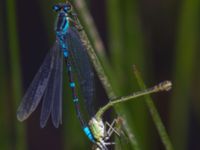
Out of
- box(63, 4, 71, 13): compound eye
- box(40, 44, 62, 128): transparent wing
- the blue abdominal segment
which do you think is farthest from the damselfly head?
the blue abdominal segment

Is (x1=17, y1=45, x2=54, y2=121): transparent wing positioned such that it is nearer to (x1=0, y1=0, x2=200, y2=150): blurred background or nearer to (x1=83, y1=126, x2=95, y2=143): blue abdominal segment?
(x1=0, y1=0, x2=200, y2=150): blurred background

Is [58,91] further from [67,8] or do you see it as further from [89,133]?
[67,8]

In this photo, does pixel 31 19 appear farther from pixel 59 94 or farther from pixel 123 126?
pixel 123 126

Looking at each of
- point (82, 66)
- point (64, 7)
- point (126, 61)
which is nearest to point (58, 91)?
point (82, 66)

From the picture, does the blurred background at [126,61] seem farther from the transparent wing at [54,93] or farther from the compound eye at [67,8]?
the transparent wing at [54,93]

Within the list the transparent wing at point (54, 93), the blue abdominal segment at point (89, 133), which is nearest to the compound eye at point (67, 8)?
the transparent wing at point (54, 93)
